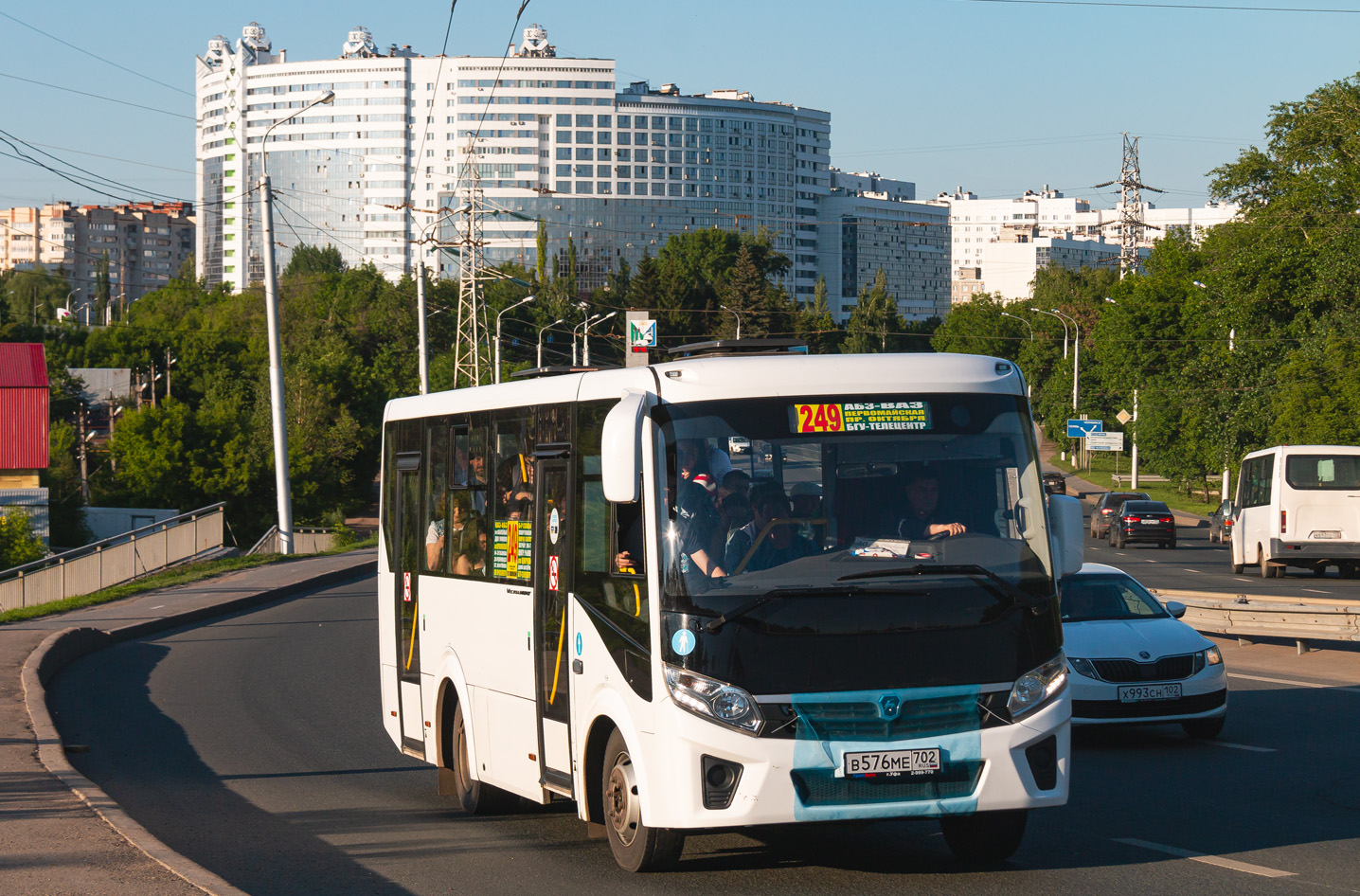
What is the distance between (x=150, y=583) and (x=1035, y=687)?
81.2 feet

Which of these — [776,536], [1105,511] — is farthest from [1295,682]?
[1105,511]

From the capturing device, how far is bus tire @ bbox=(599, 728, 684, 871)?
277 inches

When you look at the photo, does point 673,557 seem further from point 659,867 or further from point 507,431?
point 507,431

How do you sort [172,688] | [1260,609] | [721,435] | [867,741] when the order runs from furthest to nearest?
[1260,609] → [172,688] → [721,435] → [867,741]

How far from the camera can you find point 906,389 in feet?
24.0

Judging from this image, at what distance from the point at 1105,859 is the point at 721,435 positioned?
117 inches

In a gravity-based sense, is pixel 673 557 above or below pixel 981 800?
above

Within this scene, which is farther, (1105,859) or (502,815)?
(502,815)

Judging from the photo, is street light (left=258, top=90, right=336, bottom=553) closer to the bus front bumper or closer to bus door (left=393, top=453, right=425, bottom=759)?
bus door (left=393, top=453, right=425, bottom=759)

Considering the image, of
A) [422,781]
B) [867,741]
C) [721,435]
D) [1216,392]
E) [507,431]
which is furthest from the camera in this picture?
[1216,392]

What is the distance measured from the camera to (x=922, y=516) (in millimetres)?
7027

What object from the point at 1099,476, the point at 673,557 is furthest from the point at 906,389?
the point at 1099,476

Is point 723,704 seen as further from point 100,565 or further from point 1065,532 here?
point 100,565

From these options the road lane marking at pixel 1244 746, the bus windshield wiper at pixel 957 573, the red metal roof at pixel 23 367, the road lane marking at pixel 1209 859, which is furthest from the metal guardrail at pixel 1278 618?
the red metal roof at pixel 23 367
